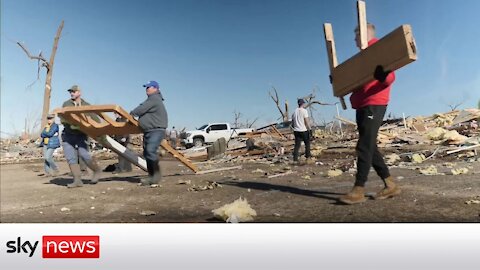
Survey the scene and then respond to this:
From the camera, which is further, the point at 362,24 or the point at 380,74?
the point at 362,24

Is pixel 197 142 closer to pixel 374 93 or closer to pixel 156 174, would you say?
pixel 156 174

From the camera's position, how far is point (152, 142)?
3.11 meters

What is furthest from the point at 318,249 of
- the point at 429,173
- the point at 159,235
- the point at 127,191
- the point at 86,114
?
the point at 86,114

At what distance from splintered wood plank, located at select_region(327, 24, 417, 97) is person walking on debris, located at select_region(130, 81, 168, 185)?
1.50 m

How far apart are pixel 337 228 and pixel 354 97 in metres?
0.82

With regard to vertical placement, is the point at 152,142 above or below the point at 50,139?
below

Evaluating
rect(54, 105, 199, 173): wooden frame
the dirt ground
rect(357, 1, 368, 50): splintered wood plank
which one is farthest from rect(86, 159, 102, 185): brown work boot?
rect(357, 1, 368, 50): splintered wood plank

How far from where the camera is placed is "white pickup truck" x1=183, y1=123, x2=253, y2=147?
43.9 feet

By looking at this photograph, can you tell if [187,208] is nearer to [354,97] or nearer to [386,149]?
[354,97]

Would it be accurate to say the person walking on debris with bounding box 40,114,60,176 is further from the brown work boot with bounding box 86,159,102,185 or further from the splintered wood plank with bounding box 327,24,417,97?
the splintered wood plank with bounding box 327,24,417,97

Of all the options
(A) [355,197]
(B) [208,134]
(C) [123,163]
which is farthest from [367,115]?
(B) [208,134]

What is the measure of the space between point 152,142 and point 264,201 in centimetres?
125

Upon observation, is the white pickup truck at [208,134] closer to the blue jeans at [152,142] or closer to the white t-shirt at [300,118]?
the white t-shirt at [300,118]

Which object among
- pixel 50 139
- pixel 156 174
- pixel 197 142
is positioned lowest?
pixel 156 174
